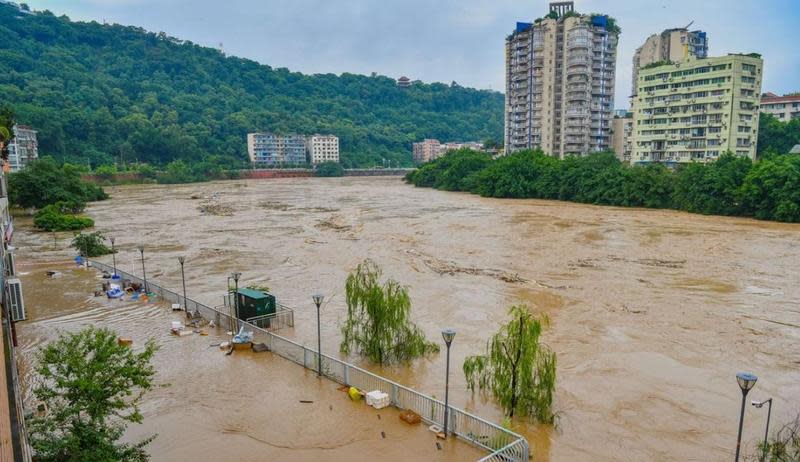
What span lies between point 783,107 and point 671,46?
23.4 meters

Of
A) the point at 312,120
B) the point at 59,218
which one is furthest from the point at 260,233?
the point at 312,120

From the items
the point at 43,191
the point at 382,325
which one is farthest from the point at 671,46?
the point at 382,325

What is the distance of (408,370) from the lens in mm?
16109

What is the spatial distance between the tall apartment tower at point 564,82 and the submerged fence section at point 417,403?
91.4 m

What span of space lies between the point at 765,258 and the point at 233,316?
102ft

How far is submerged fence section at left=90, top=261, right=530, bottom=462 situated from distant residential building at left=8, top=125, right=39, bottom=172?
286ft

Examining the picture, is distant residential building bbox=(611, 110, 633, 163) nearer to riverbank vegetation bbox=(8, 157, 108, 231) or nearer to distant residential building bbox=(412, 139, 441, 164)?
riverbank vegetation bbox=(8, 157, 108, 231)

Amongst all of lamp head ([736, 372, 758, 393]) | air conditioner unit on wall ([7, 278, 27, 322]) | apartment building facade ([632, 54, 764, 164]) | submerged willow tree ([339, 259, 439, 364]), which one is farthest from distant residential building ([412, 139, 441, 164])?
lamp head ([736, 372, 758, 393])

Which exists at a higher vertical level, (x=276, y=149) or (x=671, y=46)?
(x=671, y=46)

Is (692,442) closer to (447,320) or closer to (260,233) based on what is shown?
(447,320)

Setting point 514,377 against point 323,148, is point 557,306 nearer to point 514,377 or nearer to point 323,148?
point 514,377

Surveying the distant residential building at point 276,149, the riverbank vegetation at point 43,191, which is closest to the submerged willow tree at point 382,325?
the riverbank vegetation at point 43,191

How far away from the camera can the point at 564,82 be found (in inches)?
3974

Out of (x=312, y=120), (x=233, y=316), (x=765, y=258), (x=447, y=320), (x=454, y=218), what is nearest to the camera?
(x=233, y=316)
